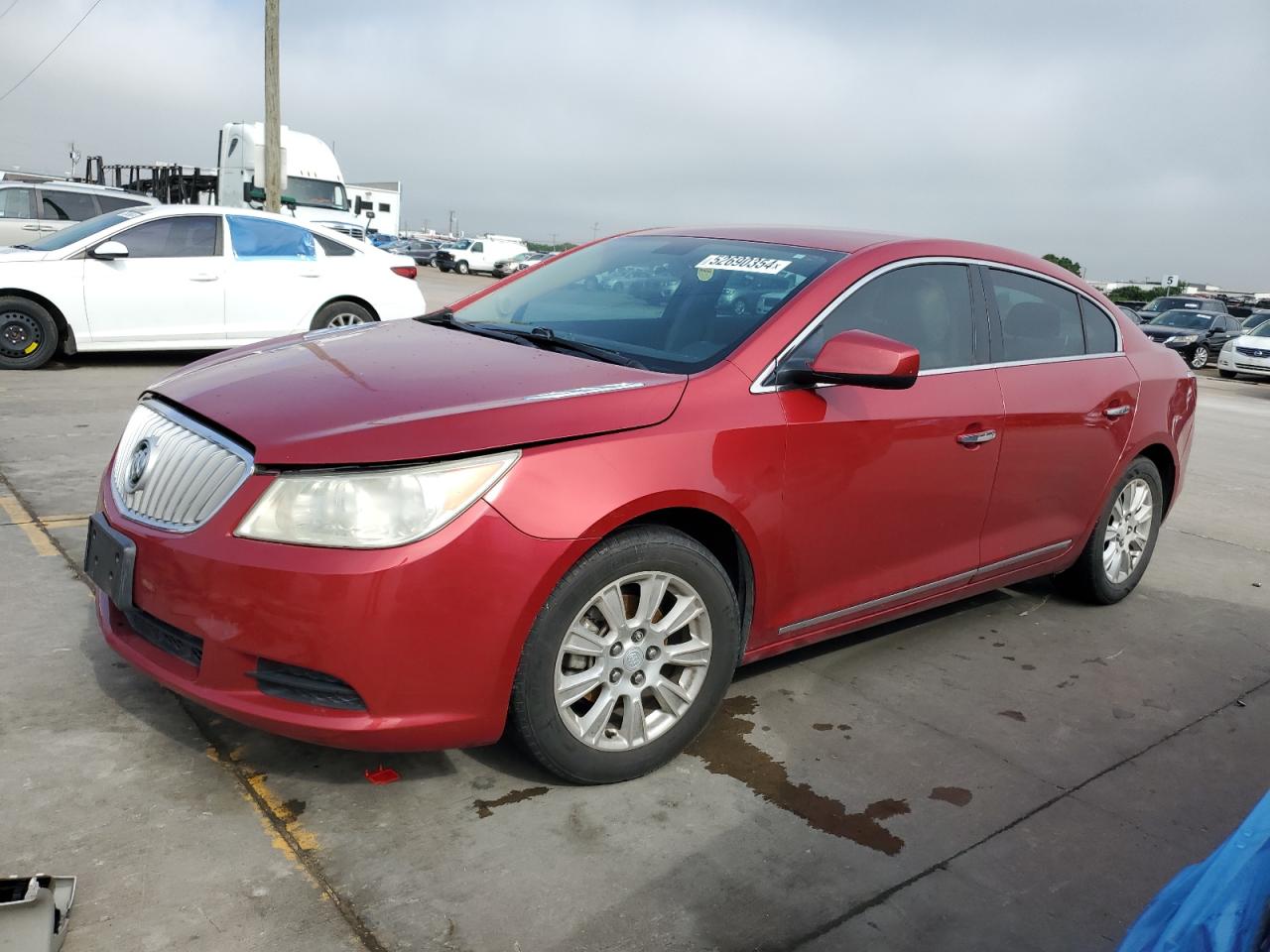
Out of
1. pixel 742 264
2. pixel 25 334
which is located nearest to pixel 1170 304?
pixel 25 334

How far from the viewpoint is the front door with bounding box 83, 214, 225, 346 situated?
931cm

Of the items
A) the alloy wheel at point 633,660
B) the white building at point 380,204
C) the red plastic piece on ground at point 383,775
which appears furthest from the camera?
the white building at point 380,204

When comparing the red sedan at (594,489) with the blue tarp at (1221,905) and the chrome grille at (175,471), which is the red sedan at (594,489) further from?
the blue tarp at (1221,905)

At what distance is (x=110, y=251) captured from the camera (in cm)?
912

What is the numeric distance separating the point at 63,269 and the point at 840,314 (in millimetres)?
7873

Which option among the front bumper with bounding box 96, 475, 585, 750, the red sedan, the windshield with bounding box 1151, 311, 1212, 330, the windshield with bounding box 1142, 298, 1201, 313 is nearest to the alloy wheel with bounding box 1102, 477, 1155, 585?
the red sedan

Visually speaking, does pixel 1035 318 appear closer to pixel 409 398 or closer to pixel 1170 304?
pixel 409 398

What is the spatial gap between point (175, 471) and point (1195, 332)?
27983 millimetres

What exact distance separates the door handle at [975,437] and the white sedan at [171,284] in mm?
7375

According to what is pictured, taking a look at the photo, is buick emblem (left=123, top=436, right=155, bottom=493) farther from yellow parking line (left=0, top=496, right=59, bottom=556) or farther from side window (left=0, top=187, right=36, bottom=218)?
side window (left=0, top=187, right=36, bottom=218)

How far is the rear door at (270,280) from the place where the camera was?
31.7ft

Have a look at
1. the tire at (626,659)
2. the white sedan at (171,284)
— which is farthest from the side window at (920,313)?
the white sedan at (171,284)

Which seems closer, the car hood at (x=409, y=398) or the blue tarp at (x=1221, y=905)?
the blue tarp at (x=1221, y=905)

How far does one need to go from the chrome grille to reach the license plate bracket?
0.07 meters
